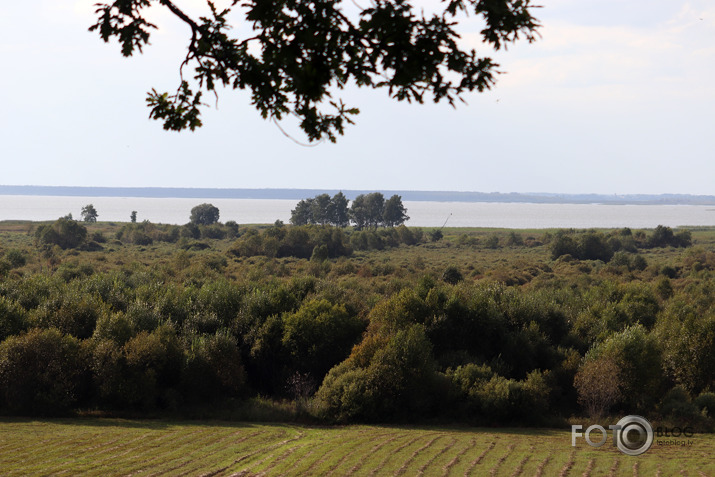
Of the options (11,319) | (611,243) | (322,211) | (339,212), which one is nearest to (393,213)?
(339,212)

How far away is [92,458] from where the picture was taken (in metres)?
21.4

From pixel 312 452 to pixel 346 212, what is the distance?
14377 cm

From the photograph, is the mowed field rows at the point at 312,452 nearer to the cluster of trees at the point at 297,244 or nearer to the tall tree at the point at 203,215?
the cluster of trees at the point at 297,244

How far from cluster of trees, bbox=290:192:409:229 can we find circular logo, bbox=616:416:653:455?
136363mm

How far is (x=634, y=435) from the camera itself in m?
25.8

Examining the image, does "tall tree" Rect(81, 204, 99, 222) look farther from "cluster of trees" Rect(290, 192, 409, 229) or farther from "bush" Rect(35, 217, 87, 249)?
"bush" Rect(35, 217, 87, 249)

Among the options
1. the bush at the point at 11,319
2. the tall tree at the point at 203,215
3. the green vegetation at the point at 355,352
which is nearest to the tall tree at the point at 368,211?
the tall tree at the point at 203,215

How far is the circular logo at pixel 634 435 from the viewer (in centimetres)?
2322

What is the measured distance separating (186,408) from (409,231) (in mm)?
104640

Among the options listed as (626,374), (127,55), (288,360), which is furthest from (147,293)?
(127,55)

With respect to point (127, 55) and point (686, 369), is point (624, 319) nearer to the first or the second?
point (686, 369)

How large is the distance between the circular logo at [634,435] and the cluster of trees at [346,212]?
13636 centimetres

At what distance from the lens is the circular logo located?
2322 cm

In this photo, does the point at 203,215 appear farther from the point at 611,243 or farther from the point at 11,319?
the point at 11,319
